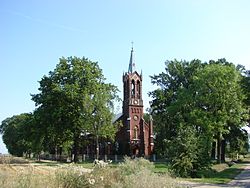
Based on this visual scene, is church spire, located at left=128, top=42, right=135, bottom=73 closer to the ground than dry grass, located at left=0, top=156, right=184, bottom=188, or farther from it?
farther from it

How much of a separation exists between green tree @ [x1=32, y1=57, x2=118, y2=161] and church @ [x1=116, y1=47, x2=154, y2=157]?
21546 mm

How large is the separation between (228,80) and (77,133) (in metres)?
21.5

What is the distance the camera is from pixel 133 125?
7519cm

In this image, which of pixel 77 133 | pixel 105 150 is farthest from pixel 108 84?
pixel 105 150

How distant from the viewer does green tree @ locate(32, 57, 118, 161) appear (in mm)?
48719

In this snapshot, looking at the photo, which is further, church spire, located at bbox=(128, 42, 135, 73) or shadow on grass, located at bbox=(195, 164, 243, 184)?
church spire, located at bbox=(128, 42, 135, 73)

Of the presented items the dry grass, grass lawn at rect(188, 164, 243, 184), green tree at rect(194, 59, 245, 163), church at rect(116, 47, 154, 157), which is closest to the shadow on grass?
grass lawn at rect(188, 164, 243, 184)

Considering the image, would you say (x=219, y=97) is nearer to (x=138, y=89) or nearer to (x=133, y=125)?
(x=133, y=125)

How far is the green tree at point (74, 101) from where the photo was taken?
48.7 meters

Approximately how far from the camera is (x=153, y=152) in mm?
74562

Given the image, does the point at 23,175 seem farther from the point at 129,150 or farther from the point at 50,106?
the point at 129,150

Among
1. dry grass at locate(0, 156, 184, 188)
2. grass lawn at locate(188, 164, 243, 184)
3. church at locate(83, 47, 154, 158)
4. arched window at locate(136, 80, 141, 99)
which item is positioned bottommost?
grass lawn at locate(188, 164, 243, 184)

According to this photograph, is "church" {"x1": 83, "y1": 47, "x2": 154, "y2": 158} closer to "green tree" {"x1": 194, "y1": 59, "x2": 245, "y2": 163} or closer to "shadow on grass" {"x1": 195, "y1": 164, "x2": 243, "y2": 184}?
"green tree" {"x1": 194, "y1": 59, "x2": 245, "y2": 163}

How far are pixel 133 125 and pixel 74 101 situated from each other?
27168mm
